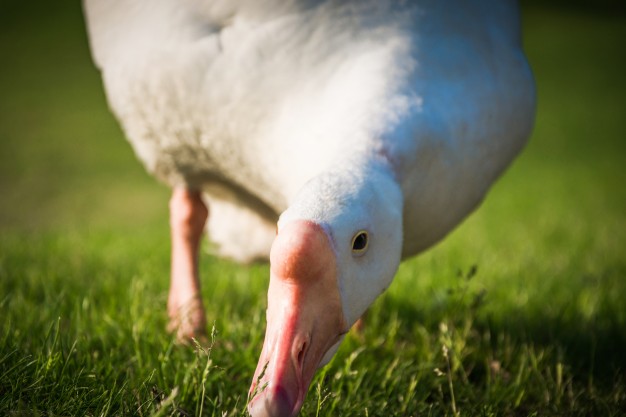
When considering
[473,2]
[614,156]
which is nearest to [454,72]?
[473,2]

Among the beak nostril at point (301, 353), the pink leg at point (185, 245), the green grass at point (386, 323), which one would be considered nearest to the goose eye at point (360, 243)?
the beak nostril at point (301, 353)

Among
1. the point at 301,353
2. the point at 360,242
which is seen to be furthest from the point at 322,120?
the point at 301,353

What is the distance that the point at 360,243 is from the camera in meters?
1.77

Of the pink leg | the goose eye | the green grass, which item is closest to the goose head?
the goose eye

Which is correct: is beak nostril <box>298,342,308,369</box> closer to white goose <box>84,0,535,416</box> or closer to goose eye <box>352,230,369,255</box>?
white goose <box>84,0,535,416</box>

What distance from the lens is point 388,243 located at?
1890 mm

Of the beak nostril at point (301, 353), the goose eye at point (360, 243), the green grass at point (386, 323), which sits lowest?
the green grass at point (386, 323)

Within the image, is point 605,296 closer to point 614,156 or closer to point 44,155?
point 614,156

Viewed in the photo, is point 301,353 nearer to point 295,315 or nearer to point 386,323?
point 295,315

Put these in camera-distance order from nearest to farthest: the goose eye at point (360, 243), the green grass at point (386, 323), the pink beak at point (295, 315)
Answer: the pink beak at point (295, 315) → the goose eye at point (360, 243) → the green grass at point (386, 323)

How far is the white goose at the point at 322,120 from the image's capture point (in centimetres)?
167

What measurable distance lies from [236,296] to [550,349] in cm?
160

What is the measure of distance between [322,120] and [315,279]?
698mm

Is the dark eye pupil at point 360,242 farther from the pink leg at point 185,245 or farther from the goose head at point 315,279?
the pink leg at point 185,245
